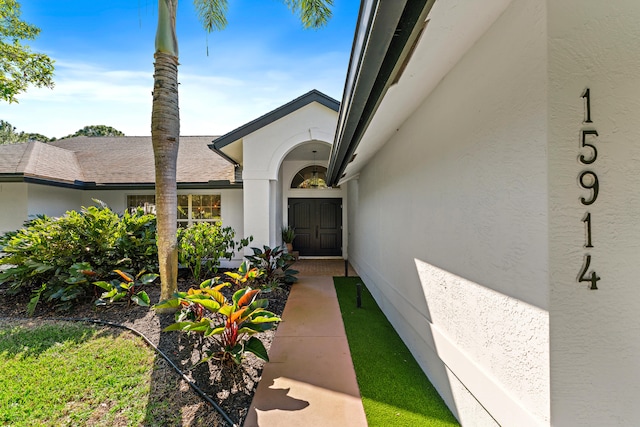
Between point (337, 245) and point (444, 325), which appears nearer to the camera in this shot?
point (444, 325)

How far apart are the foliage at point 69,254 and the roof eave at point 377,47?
6822 millimetres

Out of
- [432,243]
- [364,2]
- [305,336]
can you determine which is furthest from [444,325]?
[364,2]

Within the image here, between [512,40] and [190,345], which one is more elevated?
[512,40]

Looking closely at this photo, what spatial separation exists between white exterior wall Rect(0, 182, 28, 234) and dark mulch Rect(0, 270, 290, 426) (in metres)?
5.35

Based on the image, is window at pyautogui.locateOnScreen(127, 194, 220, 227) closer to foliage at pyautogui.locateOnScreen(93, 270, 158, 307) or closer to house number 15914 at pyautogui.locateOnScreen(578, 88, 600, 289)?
foliage at pyautogui.locateOnScreen(93, 270, 158, 307)

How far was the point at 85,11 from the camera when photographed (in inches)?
307

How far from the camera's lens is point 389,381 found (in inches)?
135

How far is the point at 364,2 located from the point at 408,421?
368 cm

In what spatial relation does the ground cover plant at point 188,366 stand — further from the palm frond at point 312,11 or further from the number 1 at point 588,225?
the palm frond at point 312,11

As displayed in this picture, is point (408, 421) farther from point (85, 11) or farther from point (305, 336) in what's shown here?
point (85, 11)

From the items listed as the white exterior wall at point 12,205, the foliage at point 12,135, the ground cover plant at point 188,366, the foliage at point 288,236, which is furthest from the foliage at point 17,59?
the foliage at point 12,135

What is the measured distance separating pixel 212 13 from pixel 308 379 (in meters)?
9.73

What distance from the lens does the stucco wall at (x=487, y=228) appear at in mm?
1683

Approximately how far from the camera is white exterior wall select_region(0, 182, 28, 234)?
9.09 m
